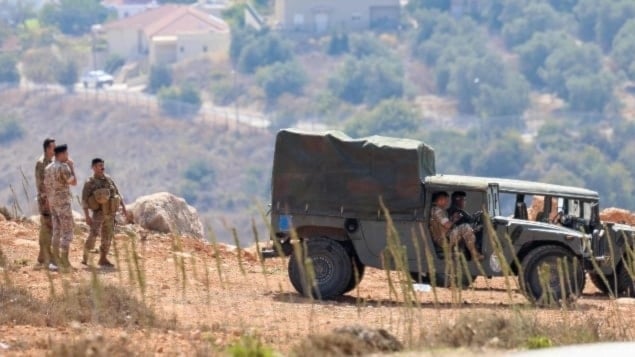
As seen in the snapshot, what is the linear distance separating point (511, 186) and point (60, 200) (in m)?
4.34

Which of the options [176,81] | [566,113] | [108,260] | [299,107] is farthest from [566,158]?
[108,260]

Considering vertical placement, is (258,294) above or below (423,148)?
below

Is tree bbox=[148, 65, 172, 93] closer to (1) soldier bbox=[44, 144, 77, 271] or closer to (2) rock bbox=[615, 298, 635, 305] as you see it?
(1) soldier bbox=[44, 144, 77, 271]

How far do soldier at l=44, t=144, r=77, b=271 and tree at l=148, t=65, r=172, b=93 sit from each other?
165303mm

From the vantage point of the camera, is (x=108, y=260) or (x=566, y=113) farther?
(x=566, y=113)

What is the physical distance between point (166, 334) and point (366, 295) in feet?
15.3

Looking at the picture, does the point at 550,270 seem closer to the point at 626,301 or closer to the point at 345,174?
the point at 626,301

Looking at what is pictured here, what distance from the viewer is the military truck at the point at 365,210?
18953mm

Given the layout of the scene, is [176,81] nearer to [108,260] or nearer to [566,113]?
[566,113]

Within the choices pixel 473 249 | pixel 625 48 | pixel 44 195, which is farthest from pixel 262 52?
pixel 473 249

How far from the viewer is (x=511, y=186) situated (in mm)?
19703

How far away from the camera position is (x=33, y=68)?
182m

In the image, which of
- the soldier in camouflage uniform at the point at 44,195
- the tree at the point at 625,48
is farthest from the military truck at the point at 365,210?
the tree at the point at 625,48

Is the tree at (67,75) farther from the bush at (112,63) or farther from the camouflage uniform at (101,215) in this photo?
the camouflage uniform at (101,215)
